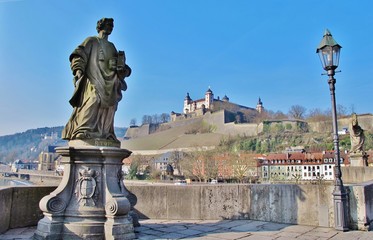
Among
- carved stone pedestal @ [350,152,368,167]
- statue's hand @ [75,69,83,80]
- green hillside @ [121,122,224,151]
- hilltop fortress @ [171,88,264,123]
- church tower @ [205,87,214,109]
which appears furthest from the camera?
church tower @ [205,87,214,109]

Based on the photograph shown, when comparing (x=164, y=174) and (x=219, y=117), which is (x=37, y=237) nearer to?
(x=164, y=174)

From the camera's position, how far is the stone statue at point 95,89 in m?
5.70

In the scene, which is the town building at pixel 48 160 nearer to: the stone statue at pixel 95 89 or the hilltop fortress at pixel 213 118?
the hilltop fortress at pixel 213 118

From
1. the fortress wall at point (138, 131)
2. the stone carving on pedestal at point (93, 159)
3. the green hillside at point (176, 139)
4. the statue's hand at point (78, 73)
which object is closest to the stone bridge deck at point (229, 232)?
the stone carving on pedestal at point (93, 159)

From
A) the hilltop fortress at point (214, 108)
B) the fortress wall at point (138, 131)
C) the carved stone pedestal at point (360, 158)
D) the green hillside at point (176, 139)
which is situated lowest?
the carved stone pedestal at point (360, 158)

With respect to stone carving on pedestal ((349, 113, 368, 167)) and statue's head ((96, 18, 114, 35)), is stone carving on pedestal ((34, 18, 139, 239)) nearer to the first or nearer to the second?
statue's head ((96, 18, 114, 35))

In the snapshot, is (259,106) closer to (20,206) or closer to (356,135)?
(356,135)

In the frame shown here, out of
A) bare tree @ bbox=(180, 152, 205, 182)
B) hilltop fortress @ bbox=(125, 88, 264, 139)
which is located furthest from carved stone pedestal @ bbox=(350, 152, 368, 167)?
hilltop fortress @ bbox=(125, 88, 264, 139)

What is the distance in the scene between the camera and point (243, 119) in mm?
126812

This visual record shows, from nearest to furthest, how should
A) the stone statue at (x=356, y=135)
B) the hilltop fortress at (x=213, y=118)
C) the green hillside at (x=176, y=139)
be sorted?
the stone statue at (x=356, y=135)
the green hillside at (x=176, y=139)
the hilltop fortress at (x=213, y=118)

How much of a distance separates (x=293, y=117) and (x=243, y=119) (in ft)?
61.3

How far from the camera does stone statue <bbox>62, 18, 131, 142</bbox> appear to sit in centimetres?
570

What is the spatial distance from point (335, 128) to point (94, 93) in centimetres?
471

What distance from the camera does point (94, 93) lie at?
225 inches
